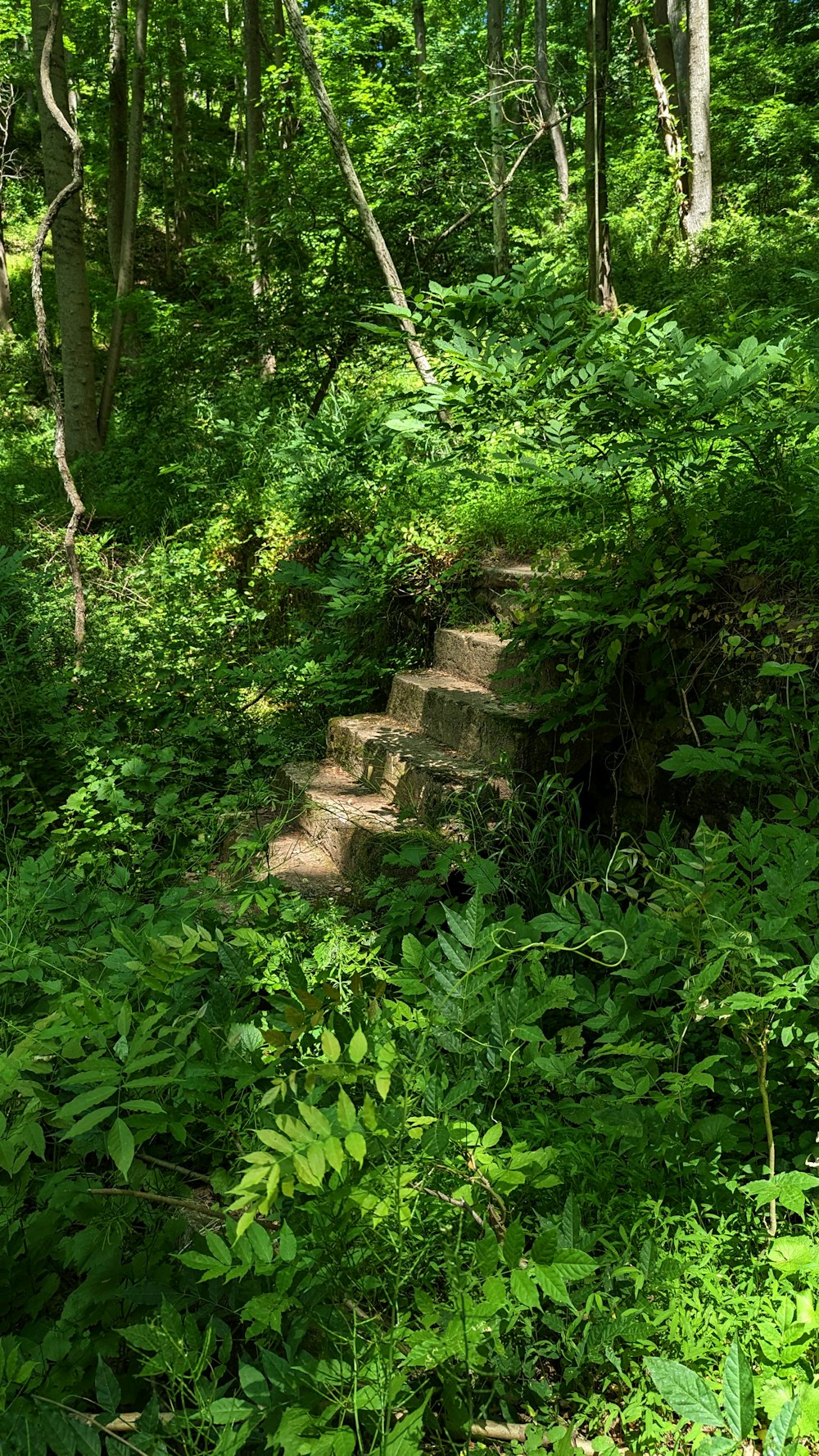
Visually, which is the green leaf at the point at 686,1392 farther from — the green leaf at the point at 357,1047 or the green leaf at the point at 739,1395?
the green leaf at the point at 357,1047

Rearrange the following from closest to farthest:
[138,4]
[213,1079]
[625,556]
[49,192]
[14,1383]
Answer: [14,1383] < [213,1079] < [625,556] < [49,192] < [138,4]

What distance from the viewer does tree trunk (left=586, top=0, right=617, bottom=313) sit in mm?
6039

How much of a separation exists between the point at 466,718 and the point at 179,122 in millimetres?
16097

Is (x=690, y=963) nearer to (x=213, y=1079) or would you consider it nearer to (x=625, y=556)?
(x=213, y=1079)

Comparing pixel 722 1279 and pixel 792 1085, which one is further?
pixel 792 1085

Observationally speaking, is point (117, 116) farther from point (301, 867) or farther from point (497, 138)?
point (301, 867)

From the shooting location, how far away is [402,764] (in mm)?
4066

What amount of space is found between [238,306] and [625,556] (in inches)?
234

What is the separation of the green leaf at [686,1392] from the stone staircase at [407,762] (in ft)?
7.16

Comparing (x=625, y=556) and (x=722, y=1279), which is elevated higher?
(x=625, y=556)

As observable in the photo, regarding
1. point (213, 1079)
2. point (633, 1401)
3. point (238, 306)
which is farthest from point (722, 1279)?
point (238, 306)

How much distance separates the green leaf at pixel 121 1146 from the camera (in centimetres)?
139

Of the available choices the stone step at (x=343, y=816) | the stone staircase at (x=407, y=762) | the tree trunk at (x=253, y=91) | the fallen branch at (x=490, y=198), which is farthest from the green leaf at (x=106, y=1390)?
the tree trunk at (x=253, y=91)

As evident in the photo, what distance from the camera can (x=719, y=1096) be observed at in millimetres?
2053
